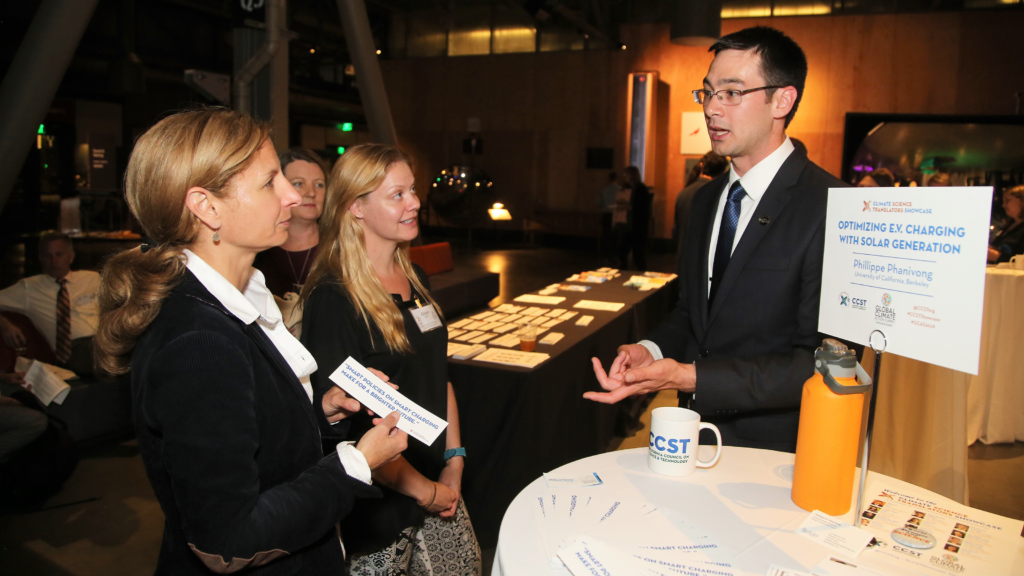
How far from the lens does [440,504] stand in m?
1.74

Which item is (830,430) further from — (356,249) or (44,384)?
(44,384)

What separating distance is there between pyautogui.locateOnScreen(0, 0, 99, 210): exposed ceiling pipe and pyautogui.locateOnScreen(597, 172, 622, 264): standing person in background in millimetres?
8006

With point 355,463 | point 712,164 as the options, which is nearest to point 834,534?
point 355,463

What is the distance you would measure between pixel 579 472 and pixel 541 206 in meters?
12.9

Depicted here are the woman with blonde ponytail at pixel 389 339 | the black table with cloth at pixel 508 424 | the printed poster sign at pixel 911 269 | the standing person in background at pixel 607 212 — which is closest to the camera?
the printed poster sign at pixel 911 269

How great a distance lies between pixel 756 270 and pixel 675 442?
517mm

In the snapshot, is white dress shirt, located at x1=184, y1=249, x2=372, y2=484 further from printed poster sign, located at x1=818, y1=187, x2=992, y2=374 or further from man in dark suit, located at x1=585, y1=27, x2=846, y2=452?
printed poster sign, located at x1=818, y1=187, x2=992, y2=374

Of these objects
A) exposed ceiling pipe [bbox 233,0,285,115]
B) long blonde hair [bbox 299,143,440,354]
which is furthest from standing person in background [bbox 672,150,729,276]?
long blonde hair [bbox 299,143,440,354]

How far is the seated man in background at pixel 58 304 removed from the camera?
3668 millimetres

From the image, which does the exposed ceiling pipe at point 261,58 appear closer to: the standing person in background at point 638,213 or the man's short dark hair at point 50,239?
the man's short dark hair at point 50,239

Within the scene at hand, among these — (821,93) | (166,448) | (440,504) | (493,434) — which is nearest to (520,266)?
(821,93)

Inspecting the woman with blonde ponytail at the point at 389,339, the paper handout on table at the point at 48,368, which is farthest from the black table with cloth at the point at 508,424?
the paper handout on table at the point at 48,368

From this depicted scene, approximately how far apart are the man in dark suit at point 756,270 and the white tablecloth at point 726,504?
0.14m

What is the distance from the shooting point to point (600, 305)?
398 centimetres
